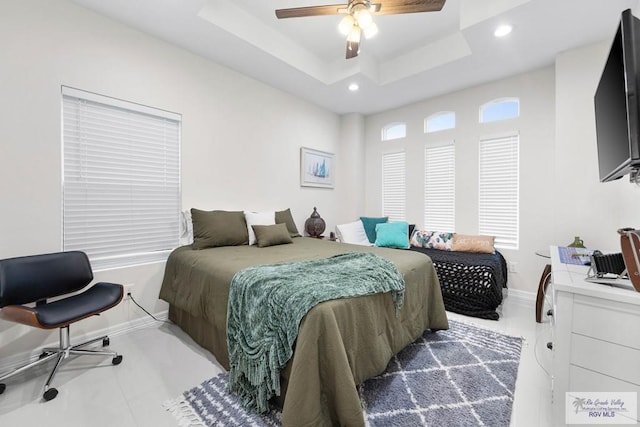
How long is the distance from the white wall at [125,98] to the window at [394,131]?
1479 millimetres

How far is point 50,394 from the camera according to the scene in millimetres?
1650

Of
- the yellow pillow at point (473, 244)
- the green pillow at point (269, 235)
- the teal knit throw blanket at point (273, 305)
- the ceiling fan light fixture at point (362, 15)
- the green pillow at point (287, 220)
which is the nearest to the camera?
the teal knit throw blanket at point (273, 305)

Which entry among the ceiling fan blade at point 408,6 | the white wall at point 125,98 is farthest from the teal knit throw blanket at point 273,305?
the ceiling fan blade at point 408,6

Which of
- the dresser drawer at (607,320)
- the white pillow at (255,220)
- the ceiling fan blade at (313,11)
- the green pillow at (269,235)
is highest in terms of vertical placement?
the ceiling fan blade at (313,11)

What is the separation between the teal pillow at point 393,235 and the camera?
3818 millimetres

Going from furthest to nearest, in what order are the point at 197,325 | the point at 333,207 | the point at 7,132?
the point at 333,207
the point at 197,325
the point at 7,132

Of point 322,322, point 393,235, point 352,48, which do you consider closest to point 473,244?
point 393,235

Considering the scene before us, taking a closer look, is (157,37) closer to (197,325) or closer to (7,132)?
(7,132)

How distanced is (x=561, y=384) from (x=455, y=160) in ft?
10.1

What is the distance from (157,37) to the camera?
2.74 metres

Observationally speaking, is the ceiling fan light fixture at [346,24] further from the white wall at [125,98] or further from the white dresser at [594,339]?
the white dresser at [594,339]

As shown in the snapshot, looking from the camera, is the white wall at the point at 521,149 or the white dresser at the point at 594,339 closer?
the white dresser at the point at 594,339

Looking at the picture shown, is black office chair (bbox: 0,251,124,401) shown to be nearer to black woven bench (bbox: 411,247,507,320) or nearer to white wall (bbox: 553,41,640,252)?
black woven bench (bbox: 411,247,507,320)

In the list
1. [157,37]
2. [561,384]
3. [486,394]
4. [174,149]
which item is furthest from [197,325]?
[157,37]
